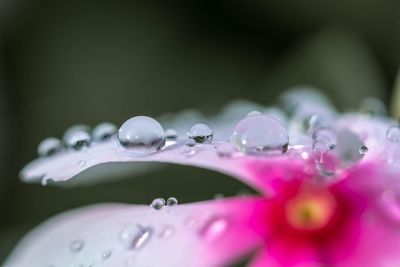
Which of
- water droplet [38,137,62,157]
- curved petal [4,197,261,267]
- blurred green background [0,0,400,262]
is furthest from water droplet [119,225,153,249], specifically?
blurred green background [0,0,400,262]

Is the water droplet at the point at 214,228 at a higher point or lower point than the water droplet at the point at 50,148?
lower

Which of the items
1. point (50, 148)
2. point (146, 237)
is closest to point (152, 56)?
point (50, 148)

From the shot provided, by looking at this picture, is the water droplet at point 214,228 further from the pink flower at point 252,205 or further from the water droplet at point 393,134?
the water droplet at point 393,134

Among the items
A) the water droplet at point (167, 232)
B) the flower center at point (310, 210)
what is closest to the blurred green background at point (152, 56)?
the flower center at point (310, 210)

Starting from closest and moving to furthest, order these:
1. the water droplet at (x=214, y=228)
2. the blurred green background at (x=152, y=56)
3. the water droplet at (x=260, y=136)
A: the water droplet at (x=260, y=136) → the water droplet at (x=214, y=228) → the blurred green background at (x=152, y=56)

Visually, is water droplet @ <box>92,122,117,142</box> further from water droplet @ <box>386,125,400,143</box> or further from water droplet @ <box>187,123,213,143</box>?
water droplet @ <box>386,125,400,143</box>
